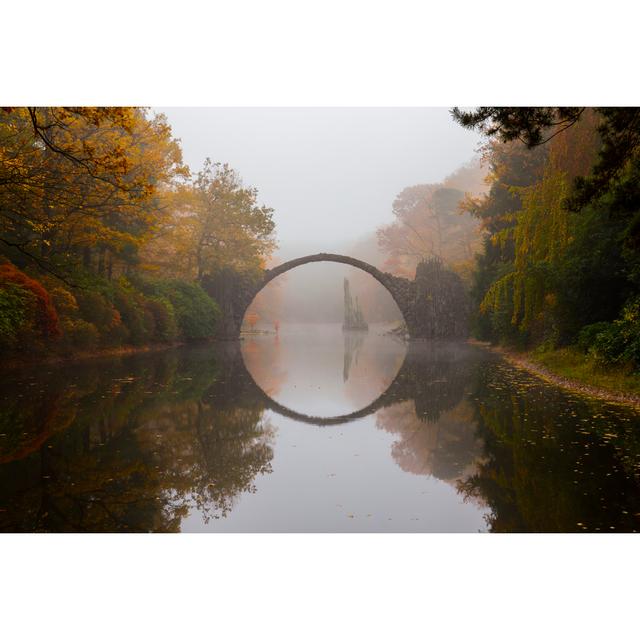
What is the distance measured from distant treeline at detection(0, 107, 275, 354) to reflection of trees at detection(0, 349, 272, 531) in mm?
2212

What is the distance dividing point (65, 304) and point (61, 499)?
40.4 feet

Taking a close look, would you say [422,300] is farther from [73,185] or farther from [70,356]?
[73,185]

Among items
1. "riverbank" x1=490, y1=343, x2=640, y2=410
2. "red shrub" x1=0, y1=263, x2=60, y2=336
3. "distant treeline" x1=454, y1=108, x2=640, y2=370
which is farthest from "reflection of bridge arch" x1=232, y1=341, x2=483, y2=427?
"red shrub" x1=0, y1=263, x2=60, y2=336

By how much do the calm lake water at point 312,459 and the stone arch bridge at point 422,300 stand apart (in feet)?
70.1

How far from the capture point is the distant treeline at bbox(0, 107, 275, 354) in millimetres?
10838

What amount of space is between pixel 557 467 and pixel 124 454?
467 centimetres

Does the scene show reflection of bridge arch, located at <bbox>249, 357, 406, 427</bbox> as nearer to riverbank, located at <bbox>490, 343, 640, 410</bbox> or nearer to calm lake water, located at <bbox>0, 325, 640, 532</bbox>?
calm lake water, located at <bbox>0, 325, 640, 532</bbox>

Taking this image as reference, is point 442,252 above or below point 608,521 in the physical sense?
above

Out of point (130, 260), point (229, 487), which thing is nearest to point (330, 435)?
point (229, 487)

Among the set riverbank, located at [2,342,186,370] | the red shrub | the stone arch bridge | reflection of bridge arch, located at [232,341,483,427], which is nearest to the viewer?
reflection of bridge arch, located at [232,341,483,427]

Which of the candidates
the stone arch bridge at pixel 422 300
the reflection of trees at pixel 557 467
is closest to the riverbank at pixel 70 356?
the stone arch bridge at pixel 422 300

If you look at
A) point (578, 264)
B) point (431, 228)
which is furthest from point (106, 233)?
point (431, 228)

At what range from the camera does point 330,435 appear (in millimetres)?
7832

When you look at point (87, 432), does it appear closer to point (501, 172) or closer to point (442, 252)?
point (501, 172)
